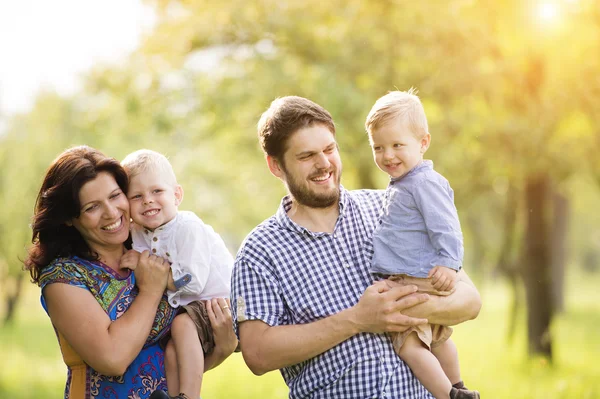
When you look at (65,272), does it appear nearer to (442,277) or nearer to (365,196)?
(365,196)

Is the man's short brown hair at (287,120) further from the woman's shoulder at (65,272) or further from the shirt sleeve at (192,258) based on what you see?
the woman's shoulder at (65,272)

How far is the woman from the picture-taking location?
2988mm

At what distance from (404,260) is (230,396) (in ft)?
21.1

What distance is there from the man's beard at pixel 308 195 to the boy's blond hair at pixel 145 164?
1.82 feet

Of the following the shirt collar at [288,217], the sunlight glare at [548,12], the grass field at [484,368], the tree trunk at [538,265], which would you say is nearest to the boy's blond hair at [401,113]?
the shirt collar at [288,217]

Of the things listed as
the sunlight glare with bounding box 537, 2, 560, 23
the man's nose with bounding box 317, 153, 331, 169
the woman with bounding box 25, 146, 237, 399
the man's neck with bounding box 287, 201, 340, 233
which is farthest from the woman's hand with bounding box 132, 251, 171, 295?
the sunlight glare with bounding box 537, 2, 560, 23

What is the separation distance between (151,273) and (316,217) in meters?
0.77

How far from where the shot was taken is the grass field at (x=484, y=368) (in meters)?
8.61

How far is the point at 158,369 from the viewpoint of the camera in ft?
10.5

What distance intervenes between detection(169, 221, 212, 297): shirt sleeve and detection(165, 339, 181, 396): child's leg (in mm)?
243

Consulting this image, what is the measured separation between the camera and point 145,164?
3301mm

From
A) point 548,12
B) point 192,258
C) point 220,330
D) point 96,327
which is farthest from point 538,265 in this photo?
point 96,327

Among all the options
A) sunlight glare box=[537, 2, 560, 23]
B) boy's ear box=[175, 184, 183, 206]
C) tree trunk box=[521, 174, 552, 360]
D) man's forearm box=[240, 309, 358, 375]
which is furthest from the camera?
tree trunk box=[521, 174, 552, 360]

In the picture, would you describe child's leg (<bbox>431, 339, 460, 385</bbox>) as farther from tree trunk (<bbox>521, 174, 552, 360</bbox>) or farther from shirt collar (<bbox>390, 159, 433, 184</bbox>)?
tree trunk (<bbox>521, 174, 552, 360</bbox>)
